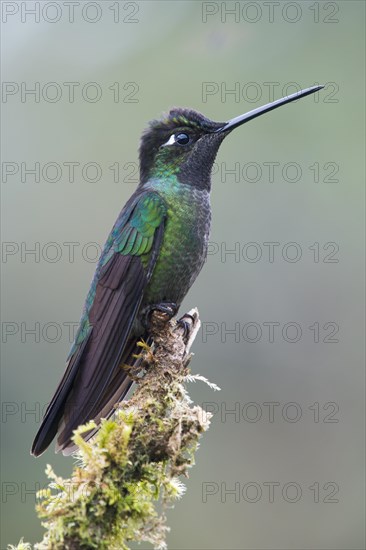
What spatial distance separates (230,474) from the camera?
27.6 ft

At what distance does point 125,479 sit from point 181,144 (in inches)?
109

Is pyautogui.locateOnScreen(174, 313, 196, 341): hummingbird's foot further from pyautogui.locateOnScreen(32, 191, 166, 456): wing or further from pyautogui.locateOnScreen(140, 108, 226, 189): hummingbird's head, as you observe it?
pyautogui.locateOnScreen(140, 108, 226, 189): hummingbird's head

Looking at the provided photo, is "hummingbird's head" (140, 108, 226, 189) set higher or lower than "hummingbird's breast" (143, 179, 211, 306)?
higher

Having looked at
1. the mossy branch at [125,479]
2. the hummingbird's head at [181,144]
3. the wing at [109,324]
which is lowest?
the mossy branch at [125,479]

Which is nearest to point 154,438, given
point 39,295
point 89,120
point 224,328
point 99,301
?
point 99,301

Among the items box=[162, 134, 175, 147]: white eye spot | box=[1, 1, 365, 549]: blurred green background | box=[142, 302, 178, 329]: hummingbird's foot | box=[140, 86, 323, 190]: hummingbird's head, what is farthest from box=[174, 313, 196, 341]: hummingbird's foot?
box=[1, 1, 365, 549]: blurred green background

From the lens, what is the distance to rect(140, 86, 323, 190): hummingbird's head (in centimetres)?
505

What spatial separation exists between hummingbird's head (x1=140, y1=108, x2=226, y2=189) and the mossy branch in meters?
2.00

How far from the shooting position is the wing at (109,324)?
164 inches

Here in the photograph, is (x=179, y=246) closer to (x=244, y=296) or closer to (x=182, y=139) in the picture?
(x=182, y=139)

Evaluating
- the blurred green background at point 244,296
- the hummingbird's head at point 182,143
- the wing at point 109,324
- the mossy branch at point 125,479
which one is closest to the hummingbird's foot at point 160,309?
the wing at point 109,324

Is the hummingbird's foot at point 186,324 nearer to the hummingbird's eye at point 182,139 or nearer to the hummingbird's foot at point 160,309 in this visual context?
the hummingbird's foot at point 160,309

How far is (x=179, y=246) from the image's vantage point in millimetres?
4668

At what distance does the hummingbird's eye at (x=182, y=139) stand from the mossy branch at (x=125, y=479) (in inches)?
85.1
